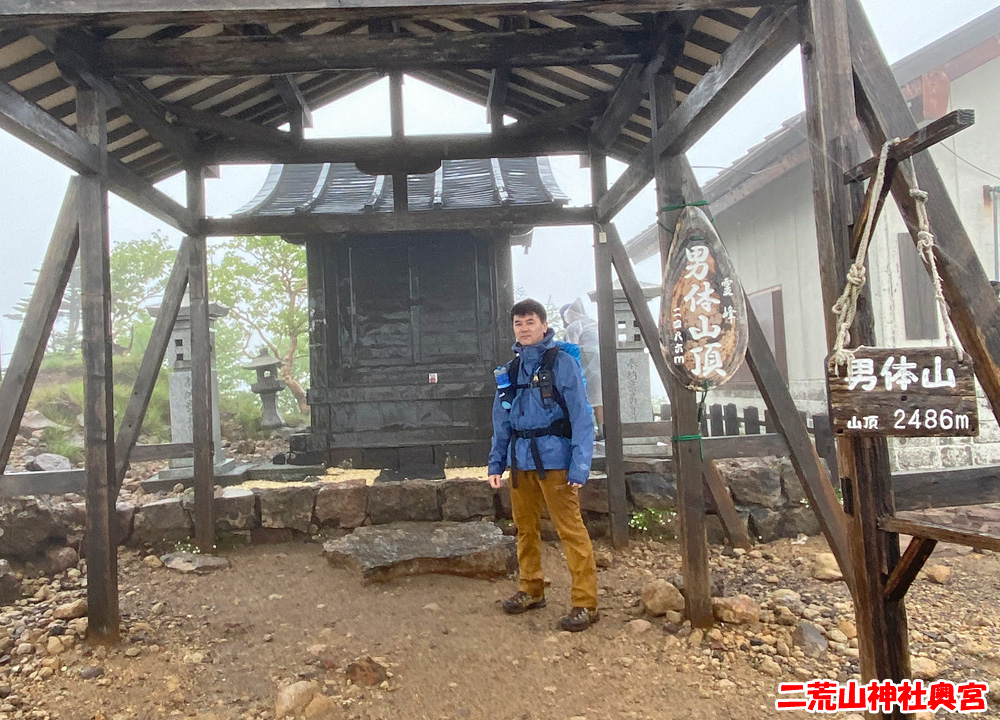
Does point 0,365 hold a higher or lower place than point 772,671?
higher

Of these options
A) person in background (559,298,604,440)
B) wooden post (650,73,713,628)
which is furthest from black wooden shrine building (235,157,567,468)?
wooden post (650,73,713,628)

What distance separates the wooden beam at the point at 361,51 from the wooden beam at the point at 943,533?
3289 millimetres

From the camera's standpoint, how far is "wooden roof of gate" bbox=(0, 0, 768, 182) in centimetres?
280

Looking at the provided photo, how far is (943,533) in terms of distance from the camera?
6.62ft

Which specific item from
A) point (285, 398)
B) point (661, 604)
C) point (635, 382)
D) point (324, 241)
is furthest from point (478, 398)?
point (285, 398)

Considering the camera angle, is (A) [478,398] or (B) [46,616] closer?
(B) [46,616]

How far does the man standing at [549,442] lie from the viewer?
3773 mm

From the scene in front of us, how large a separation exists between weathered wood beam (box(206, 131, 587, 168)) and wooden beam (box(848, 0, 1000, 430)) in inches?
132

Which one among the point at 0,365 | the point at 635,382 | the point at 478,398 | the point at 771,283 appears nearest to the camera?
the point at 635,382

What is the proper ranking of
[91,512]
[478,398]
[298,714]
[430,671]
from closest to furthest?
[298,714] < [430,671] < [91,512] < [478,398]

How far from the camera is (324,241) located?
8.67 m

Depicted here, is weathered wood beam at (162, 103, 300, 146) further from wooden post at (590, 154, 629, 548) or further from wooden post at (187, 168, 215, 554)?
wooden post at (590, 154, 629, 548)

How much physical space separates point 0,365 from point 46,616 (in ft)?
40.6

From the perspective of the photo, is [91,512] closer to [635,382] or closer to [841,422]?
[841,422]
